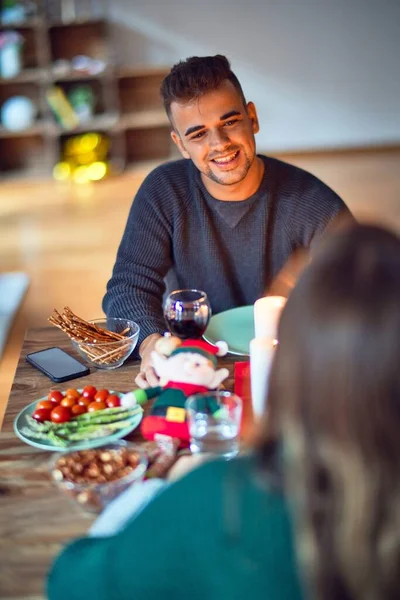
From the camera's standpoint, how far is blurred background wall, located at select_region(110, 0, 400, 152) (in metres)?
6.31

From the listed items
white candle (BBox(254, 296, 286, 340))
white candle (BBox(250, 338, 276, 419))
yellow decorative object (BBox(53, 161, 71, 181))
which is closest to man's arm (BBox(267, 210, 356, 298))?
white candle (BBox(254, 296, 286, 340))

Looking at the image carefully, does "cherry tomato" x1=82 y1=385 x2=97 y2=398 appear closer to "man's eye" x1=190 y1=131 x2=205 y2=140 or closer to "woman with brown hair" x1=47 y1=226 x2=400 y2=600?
"woman with brown hair" x1=47 y1=226 x2=400 y2=600

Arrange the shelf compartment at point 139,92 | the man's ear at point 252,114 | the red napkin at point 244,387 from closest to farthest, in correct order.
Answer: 1. the red napkin at point 244,387
2. the man's ear at point 252,114
3. the shelf compartment at point 139,92

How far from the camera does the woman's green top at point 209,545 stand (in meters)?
0.77

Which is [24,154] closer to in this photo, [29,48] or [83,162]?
[83,162]

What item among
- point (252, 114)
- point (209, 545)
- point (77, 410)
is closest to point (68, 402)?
point (77, 410)

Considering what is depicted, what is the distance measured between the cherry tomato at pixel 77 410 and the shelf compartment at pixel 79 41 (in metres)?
5.29

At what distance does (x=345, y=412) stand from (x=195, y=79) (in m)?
1.49

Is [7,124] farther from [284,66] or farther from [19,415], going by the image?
[19,415]

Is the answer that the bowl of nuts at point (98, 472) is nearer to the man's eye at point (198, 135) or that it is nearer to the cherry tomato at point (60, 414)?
the cherry tomato at point (60, 414)

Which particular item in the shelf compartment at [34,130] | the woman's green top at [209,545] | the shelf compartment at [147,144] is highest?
the woman's green top at [209,545]

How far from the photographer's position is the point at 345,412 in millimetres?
676

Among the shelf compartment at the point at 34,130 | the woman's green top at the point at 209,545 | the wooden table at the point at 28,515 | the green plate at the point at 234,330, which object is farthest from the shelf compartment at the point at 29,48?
the woman's green top at the point at 209,545

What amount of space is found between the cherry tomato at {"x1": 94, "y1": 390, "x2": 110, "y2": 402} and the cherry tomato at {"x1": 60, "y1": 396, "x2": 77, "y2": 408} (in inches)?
1.6
